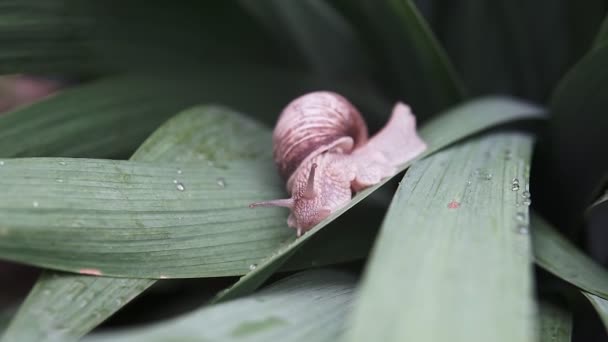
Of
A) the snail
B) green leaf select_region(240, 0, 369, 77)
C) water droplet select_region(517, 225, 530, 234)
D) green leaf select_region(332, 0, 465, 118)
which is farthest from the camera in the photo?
green leaf select_region(240, 0, 369, 77)

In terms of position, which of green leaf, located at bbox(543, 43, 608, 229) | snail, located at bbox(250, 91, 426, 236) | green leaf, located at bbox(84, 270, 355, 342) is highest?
green leaf, located at bbox(543, 43, 608, 229)

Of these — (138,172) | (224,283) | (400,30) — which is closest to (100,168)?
(138,172)

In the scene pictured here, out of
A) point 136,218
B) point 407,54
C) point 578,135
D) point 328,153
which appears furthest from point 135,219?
point 578,135

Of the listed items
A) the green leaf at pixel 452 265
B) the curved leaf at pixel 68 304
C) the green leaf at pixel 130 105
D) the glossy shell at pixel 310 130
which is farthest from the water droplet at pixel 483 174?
the green leaf at pixel 130 105

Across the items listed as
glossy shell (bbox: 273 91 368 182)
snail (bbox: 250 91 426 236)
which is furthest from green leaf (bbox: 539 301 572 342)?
glossy shell (bbox: 273 91 368 182)

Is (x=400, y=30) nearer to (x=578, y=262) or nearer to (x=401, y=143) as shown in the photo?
(x=401, y=143)

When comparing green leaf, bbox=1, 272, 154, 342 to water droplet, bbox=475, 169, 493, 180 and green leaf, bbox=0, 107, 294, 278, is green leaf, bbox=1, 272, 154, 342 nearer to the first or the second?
green leaf, bbox=0, 107, 294, 278

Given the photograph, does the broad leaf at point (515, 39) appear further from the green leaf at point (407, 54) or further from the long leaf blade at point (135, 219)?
the long leaf blade at point (135, 219)
